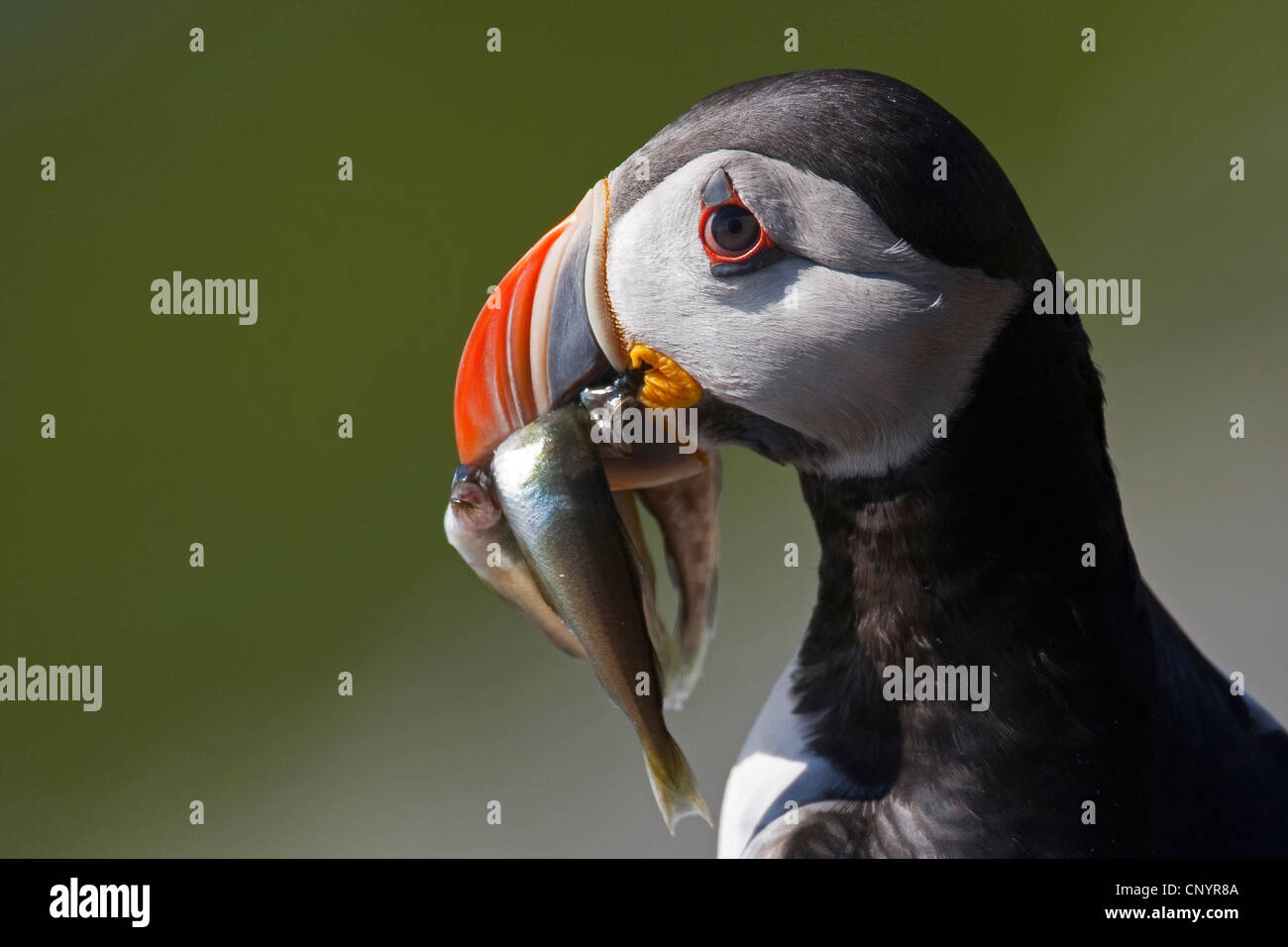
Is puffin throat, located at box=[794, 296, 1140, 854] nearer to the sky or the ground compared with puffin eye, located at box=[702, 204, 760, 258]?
nearer to the ground

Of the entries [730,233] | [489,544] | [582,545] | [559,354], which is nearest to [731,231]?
[730,233]

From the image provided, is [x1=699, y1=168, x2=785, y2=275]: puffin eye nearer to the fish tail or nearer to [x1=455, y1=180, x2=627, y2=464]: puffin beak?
[x1=455, y1=180, x2=627, y2=464]: puffin beak

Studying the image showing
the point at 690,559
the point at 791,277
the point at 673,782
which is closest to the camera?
the point at 791,277

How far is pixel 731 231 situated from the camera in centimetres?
163

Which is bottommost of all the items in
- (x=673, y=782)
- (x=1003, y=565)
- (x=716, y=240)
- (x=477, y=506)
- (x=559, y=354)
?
(x=673, y=782)

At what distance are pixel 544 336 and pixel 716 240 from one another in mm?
288

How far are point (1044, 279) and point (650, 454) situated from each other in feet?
1.93

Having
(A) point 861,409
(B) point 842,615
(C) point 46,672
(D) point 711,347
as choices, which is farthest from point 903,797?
(C) point 46,672

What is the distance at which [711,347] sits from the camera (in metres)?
1.69

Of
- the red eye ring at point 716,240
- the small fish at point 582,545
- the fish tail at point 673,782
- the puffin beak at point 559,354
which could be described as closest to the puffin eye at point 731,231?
the red eye ring at point 716,240

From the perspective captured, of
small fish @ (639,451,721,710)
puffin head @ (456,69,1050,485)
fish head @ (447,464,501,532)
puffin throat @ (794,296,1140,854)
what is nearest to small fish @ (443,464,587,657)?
fish head @ (447,464,501,532)

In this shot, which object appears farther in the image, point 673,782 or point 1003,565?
point 673,782

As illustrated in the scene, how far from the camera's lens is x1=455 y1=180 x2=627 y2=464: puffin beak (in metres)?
1.75

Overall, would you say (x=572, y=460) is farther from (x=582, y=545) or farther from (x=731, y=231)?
(x=731, y=231)
